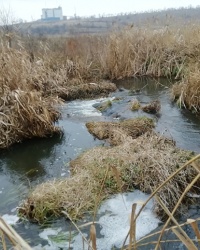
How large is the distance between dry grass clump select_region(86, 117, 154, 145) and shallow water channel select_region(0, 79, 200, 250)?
18 cm

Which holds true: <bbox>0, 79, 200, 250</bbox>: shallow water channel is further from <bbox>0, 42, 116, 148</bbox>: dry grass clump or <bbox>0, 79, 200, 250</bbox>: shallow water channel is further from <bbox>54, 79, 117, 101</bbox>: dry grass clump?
<bbox>54, 79, 117, 101</bbox>: dry grass clump

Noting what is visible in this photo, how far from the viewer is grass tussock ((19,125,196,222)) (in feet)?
13.8

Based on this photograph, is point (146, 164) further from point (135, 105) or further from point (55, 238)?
point (135, 105)

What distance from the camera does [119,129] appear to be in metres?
6.73

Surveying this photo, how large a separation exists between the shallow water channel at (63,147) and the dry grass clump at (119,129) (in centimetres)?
18

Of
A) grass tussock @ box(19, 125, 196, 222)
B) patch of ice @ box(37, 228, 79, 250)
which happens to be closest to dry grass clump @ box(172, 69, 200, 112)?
grass tussock @ box(19, 125, 196, 222)

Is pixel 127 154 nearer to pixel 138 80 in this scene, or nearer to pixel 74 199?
pixel 74 199

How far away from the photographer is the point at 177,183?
4.49 meters

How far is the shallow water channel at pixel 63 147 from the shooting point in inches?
167

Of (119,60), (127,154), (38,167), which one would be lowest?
(38,167)

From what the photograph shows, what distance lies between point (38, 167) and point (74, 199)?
5.09 feet

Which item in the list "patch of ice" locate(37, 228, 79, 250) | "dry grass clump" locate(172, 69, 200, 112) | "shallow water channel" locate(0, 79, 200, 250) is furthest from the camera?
"dry grass clump" locate(172, 69, 200, 112)

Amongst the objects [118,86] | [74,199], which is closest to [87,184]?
[74,199]

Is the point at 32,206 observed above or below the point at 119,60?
below
